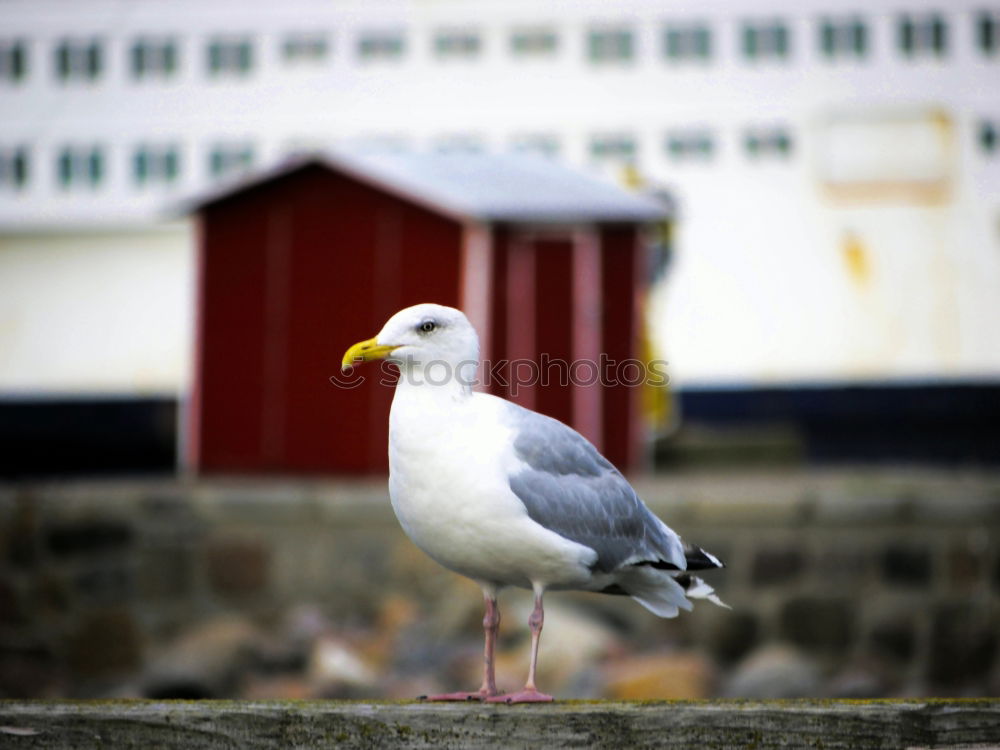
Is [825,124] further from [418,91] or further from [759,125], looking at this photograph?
[418,91]

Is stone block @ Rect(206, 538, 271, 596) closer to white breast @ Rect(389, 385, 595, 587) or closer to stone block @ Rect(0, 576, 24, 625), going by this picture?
stone block @ Rect(0, 576, 24, 625)

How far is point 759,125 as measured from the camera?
33219 mm

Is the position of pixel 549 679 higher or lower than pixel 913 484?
lower

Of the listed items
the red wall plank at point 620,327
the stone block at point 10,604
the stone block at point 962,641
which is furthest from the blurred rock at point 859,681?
the stone block at point 10,604

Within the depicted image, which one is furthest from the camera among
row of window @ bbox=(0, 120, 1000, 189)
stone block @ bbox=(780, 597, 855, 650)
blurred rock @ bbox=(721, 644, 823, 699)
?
row of window @ bbox=(0, 120, 1000, 189)

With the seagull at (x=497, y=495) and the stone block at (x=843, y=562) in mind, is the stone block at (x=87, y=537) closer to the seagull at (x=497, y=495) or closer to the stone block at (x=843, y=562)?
the stone block at (x=843, y=562)

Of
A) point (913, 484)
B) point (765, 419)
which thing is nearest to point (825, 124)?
point (765, 419)

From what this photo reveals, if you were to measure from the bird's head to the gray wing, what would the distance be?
177mm

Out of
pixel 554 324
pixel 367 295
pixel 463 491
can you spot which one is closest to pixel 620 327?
pixel 554 324

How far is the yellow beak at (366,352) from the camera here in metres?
2.40

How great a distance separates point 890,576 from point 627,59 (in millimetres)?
26707

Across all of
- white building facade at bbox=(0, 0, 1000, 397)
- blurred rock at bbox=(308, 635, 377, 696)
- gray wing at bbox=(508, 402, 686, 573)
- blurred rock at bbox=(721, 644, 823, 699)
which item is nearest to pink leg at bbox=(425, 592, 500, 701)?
gray wing at bbox=(508, 402, 686, 573)

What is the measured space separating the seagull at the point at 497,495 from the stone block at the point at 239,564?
6.54 meters

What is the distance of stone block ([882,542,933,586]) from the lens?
8828mm
